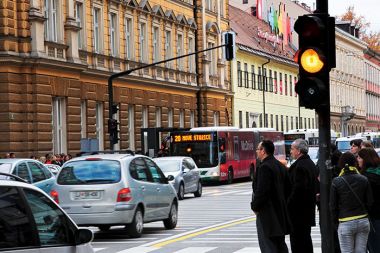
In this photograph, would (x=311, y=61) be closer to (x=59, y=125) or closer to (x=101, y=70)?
(x=59, y=125)

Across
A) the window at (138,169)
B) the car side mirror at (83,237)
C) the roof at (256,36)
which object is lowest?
the car side mirror at (83,237)

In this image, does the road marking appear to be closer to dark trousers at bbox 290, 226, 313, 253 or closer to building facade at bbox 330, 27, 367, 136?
dark trousers at bbox 290, 226, 313, 253

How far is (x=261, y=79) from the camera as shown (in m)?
82.4

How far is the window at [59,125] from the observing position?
43312 millimetres

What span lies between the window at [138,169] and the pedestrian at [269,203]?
321 inches

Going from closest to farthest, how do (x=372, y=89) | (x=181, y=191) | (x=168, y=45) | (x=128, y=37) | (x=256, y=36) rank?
1. (x=181, y=191)
2. (x=128, y=37)
3. (x=168, y=45)
4. (x=256, y=36)
5. (x=372, y=89)

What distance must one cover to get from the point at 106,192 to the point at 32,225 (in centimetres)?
1216

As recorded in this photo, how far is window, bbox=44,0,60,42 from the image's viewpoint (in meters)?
42.7

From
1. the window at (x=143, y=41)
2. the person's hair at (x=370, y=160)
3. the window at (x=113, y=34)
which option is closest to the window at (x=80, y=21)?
the window at (x=113, y=34)

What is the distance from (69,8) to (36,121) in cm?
577

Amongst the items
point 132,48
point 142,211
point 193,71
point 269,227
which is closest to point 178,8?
point 193,71

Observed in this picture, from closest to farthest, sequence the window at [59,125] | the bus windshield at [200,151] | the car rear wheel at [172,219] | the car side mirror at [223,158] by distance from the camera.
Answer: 1. the car rear wheel at [172,219]
2. the window at [59,125]
3. the bus windshield at [200,151]
4. the car side mirror at [223,158]

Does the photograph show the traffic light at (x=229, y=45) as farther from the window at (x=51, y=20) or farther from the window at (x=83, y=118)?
the window at (x=83, y=118)

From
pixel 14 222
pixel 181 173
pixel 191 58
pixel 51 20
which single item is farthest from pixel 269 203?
pixel 191 58
